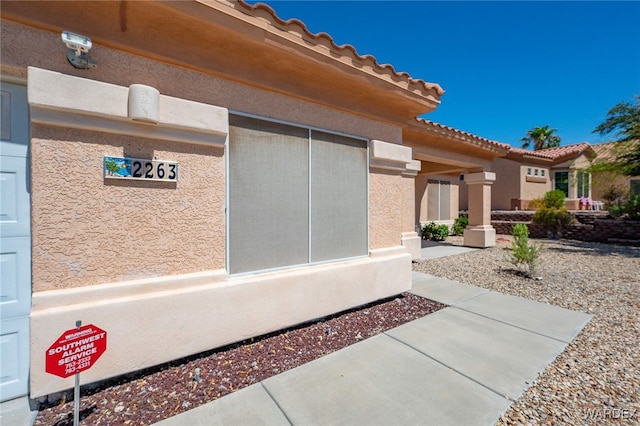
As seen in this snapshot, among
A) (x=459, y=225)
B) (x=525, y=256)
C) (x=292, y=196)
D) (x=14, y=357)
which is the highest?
(x=292, y=196)

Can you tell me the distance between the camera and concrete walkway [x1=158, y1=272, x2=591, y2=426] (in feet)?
8.05

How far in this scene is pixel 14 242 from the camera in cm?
268

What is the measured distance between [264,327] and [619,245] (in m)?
16.8

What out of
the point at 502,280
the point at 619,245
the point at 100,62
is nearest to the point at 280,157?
the point at 100,62

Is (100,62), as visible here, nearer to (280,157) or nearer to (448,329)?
(280,157)

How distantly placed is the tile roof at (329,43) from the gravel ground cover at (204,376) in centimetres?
416

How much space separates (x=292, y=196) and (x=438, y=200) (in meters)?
13.3

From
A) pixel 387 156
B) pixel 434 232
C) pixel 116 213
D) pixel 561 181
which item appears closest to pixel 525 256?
pixel 387 156

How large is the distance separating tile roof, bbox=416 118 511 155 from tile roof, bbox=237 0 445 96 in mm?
3083

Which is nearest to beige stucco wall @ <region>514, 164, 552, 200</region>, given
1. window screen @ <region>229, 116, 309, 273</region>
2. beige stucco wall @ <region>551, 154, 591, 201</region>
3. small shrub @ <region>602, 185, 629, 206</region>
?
beige stucco wall @ <region>551, 154, 591, 201</region>

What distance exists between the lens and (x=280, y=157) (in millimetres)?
4023

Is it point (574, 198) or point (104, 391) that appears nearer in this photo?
Answer: point (104, 391)

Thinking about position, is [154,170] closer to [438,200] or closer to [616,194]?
[438,200]

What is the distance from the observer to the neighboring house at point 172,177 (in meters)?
2.65
